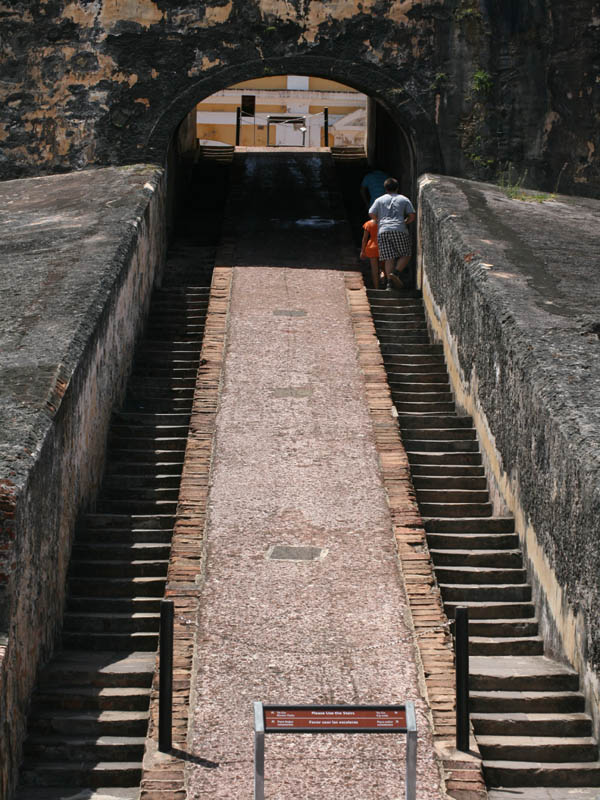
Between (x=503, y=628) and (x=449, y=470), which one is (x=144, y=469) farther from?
(x=503, y=628)

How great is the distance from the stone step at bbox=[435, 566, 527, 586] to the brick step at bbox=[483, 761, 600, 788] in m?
1.77

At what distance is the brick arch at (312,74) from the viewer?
13406 millimetres

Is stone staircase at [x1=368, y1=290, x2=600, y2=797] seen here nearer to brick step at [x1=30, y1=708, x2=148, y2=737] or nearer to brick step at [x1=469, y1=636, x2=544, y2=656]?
brick step at [x1=469, y1=636, x2=544, y2=656]

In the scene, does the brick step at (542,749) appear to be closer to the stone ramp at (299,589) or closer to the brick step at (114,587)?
the stone ramp at (299,589)

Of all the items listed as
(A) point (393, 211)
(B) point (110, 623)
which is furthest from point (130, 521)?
(A) point (393, 211)

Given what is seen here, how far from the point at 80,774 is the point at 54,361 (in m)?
2.71

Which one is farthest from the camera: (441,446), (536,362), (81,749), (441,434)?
(441,434)

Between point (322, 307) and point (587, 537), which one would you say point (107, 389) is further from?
point (587, 537)

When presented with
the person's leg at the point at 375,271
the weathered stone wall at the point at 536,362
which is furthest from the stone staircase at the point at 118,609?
the person's leg at the point at 375,271

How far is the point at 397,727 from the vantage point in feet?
15.9

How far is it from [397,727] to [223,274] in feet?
27.2

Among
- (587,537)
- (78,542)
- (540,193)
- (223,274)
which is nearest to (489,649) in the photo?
(587,537)

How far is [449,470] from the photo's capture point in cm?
930

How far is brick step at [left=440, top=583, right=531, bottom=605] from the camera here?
789 centimetres
